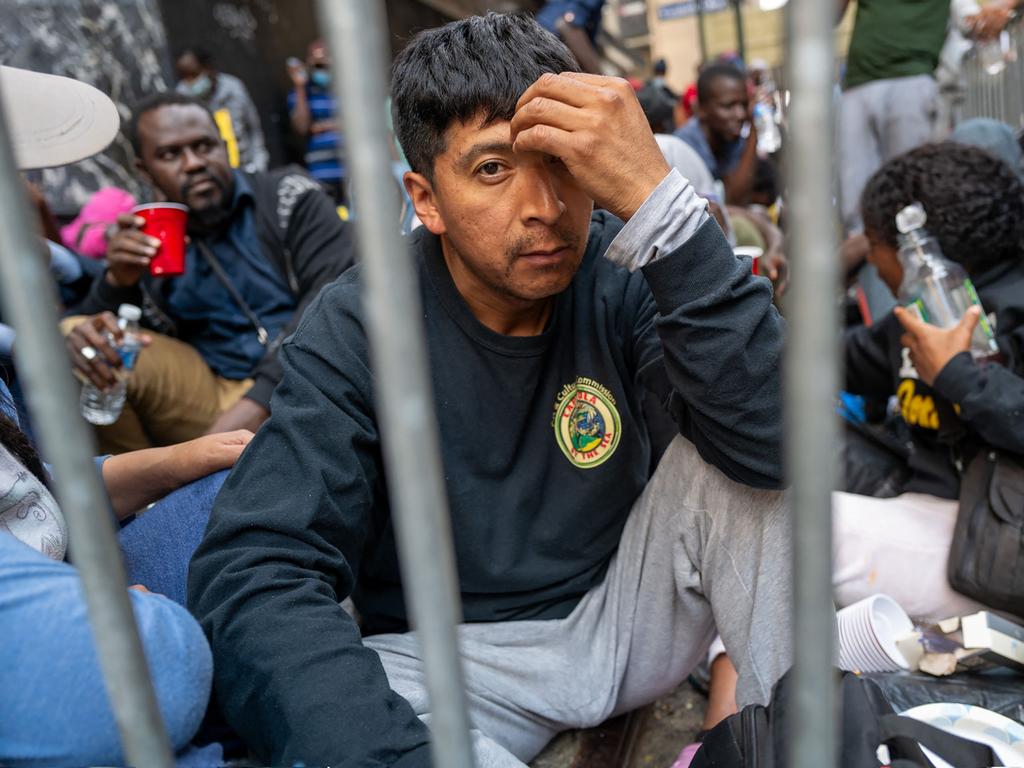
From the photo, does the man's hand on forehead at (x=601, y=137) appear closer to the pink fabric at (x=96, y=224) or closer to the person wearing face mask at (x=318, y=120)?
the pink fabric at (x=96, y=224)

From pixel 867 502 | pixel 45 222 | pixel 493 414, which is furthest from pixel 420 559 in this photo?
pixel 45 222

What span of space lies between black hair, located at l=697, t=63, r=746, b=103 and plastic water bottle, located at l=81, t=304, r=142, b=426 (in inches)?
142

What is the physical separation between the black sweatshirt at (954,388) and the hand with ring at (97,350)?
89.0 inches

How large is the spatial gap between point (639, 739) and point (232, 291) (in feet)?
6.69

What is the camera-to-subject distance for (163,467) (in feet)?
5.85

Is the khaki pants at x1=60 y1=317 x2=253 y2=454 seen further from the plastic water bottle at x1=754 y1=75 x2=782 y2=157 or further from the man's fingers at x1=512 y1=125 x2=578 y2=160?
the plastic water bottle at x1=754 y1=75 x2=782 y2=157

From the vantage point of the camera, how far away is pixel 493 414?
5.62 feet

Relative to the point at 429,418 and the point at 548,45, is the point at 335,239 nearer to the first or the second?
the point at 548,45

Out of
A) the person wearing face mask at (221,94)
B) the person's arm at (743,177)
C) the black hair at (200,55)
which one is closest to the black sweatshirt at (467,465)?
the person's arm at (743,177)

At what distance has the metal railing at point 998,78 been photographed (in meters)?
5.66

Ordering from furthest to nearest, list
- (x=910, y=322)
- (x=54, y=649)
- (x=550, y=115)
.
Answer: (x=910, y=322)
(x=550, y=115)
(x=54, y=649)

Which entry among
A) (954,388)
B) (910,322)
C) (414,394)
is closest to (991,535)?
(954,388)

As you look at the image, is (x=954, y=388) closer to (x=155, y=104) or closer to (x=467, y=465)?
(x=467, y=465)

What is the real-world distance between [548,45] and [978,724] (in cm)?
137
